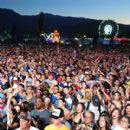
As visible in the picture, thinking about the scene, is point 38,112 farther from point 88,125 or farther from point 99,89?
point 99,89

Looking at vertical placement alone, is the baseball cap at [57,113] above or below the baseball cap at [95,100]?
above

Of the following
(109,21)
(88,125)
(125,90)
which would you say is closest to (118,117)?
(88,125)

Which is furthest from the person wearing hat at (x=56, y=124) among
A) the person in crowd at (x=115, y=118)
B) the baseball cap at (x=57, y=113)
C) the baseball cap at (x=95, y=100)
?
the baseball cap at (x=95, y=100)

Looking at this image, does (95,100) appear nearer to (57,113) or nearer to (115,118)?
(115,118)

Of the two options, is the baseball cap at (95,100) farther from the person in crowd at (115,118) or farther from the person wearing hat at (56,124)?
the person wearing hat at (56,124)

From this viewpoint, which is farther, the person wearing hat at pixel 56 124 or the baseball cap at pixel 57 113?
the baseball cap at pixel 57 113

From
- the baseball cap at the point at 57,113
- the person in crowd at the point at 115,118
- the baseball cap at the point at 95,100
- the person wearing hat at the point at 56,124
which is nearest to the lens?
the person wearing hat at the point at 56,124

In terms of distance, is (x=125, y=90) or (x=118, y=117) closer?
(x=118, y=117)

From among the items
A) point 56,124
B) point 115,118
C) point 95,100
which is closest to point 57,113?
point 56,124

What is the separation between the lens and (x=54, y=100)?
34.0 feet

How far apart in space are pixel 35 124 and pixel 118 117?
1.47 meters

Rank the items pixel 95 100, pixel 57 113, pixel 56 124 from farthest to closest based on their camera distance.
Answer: pixel 95 100 → pixel 57 113 → pixel 56 124

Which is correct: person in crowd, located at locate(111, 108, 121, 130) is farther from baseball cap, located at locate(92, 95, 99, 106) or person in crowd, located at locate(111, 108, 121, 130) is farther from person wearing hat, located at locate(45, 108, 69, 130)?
baseball cap, located at locate(92, 95, 99, 106)

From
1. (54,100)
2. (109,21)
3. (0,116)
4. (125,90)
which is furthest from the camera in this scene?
(109,21)
